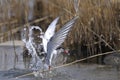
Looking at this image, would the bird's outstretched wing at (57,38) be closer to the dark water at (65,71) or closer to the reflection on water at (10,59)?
the dark water at (65,71)

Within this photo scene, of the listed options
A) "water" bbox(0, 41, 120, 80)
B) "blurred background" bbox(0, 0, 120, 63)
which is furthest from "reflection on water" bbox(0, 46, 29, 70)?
"blurred background" bbox(0, 0, 120, 63)

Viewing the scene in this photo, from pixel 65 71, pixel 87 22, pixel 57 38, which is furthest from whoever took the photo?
pixel 87 22

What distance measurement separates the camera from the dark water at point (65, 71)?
5211 millimetres

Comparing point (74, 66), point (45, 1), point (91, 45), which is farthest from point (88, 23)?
point (45, 1)

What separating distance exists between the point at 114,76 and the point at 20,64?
1542mm

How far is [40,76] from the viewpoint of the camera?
5.37 m

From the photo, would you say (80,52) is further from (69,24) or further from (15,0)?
(69,24)

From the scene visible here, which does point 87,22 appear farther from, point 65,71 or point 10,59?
point 10,59

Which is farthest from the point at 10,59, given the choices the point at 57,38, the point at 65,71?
the point at 57,38

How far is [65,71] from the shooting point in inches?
218

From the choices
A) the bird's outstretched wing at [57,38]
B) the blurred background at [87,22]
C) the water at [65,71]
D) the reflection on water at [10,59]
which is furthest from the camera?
the blurred background at [87,22]

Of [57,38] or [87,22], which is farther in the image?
[87,22]

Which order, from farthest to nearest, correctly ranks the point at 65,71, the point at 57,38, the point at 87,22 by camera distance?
the point at 87,22, the point at 65,71, the point at 57,38

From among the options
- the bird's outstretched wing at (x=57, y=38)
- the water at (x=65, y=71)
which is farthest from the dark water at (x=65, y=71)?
the bird's outstretched wing at (x=57, y=38)
